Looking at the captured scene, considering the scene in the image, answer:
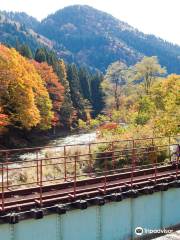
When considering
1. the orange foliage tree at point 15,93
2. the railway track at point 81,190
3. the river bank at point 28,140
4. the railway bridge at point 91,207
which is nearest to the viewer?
the railway bridge at point 91,207

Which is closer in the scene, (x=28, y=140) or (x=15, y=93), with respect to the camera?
(x=15, y=93)

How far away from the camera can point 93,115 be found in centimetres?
11575

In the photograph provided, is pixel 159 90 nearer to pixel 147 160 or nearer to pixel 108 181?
pixel 147 160

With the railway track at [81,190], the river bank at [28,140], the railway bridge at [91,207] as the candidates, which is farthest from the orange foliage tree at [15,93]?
the railway track at [81,190]

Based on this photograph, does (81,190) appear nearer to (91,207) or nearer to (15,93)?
(91,207)

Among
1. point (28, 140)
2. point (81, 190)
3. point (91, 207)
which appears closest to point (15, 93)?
point (28, 140)

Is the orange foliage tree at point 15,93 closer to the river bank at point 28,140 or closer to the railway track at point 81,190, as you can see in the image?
the river bank at point 28,140

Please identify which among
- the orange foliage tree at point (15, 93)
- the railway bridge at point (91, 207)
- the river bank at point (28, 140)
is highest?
the orange foliage tree at point (15, 93)

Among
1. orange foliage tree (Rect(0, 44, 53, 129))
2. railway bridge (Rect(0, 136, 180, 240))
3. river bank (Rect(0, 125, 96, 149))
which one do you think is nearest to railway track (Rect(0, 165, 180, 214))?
railway bridge (Rect(0, 136, 180, 240))

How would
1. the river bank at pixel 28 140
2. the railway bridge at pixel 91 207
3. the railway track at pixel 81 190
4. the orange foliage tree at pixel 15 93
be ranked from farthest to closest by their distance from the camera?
the river bank at pixel 28 140 < the orange foliage tree at pixel 15 93 < the railway track at pixel 81 190 < the railway bridge at pixel 91 207

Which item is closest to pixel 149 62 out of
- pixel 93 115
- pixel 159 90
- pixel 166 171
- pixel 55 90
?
pixel 159 90

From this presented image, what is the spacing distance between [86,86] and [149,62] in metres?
43.1

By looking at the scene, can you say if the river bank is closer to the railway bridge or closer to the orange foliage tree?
the orange foliage tree

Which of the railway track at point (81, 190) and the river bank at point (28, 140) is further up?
the river bank at point (28, 140)
